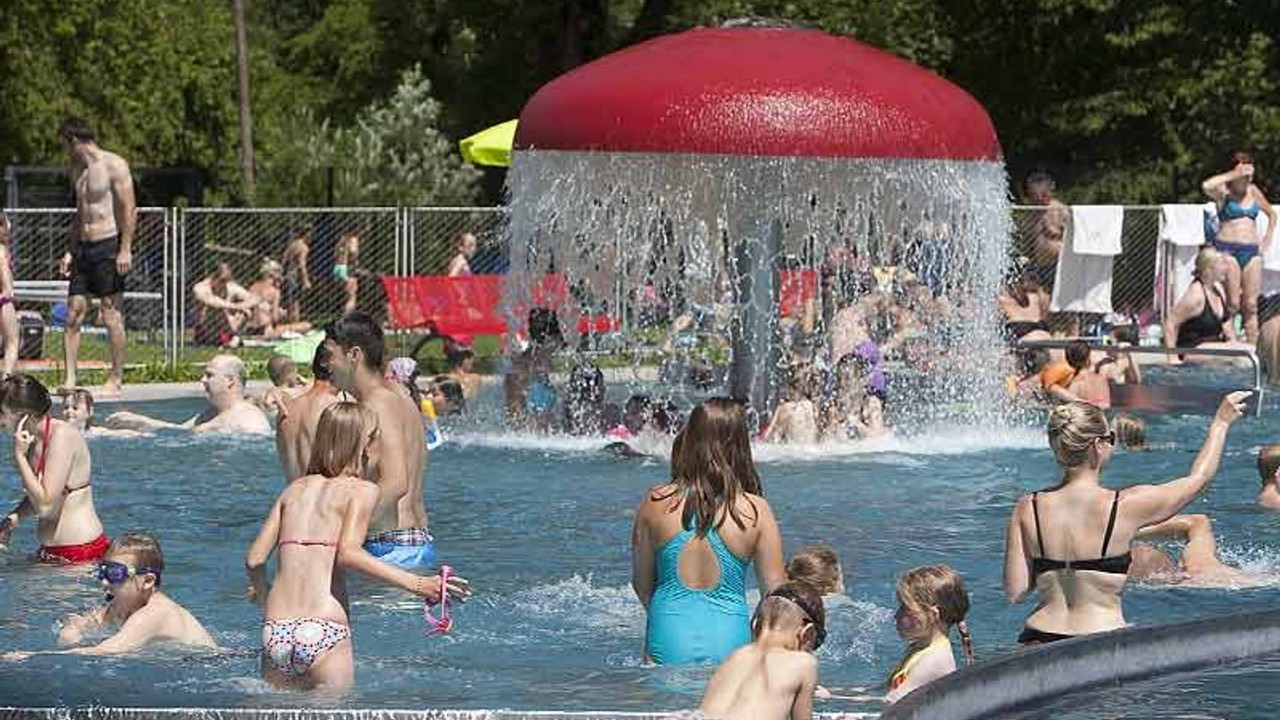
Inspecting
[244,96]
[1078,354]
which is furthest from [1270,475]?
[244,96]

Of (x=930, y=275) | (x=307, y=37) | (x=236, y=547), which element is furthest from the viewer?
(x=307, y=37)

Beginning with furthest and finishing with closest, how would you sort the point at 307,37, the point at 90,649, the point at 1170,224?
the point at 307,37 → the point at 1170,224 → the point at 90,649

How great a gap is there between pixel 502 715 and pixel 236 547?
18.1ft

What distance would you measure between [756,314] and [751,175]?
1049 millimetres

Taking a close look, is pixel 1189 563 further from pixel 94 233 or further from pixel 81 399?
pixel 94 233

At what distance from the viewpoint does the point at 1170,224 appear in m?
24.0

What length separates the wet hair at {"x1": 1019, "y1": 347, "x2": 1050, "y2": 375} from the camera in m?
20.3

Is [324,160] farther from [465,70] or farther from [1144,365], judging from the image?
[1144,365]

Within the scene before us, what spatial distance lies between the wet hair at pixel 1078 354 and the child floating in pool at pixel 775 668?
1134 cm

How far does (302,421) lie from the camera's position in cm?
1038

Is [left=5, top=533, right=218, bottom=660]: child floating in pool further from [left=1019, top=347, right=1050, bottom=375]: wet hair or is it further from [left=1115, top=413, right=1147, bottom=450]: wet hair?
[left=1019, top=347, right=1050, bottom=375]: wet hair

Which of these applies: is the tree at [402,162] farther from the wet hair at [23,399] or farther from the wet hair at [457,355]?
the wet hair at [23,399]

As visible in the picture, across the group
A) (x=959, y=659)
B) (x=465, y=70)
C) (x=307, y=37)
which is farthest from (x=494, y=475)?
(x=307, y=37)

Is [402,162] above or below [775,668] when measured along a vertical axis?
above
